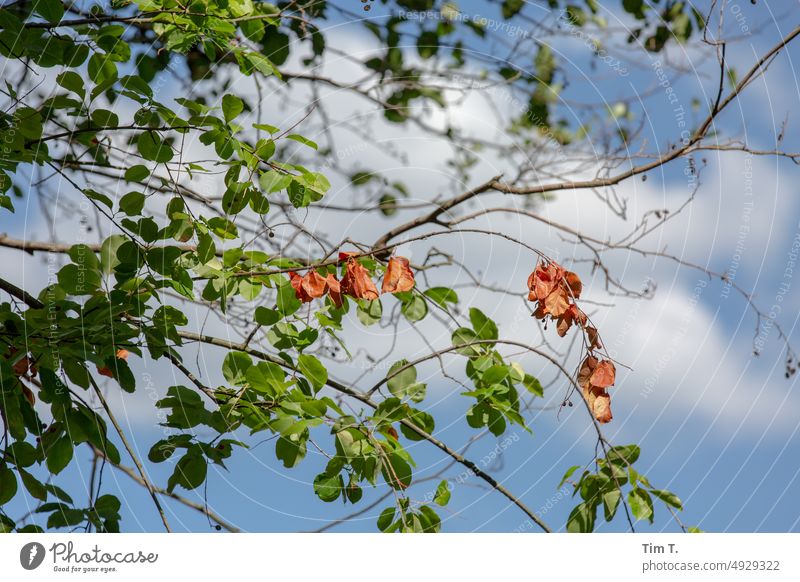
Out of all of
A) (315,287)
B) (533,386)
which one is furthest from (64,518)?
(533,386)

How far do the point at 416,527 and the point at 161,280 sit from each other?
0.69 m

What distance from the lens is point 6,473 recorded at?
1.63 m

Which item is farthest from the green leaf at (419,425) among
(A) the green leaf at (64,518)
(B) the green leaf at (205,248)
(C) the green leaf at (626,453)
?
(A) the green leaf at (64,518)

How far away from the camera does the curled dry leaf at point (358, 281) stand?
1.65m

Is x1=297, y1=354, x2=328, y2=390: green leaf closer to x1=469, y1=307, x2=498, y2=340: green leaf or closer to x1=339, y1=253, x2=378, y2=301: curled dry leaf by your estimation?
x1=339, y1=253, x2=378, y2=301: curled dry leaf

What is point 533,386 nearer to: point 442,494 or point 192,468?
point 442,494

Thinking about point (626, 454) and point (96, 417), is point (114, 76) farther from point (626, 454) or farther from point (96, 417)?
point (626, 454)

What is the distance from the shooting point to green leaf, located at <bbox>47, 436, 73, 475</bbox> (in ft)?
5.19

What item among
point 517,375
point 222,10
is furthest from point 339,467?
point 222,10

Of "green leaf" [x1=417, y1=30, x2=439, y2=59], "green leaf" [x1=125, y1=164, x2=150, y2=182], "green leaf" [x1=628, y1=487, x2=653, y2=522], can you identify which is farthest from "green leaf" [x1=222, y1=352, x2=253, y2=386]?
"green leaf" [x1=417, y1=30, x2=439, y2=59]

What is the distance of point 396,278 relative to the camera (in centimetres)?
166
